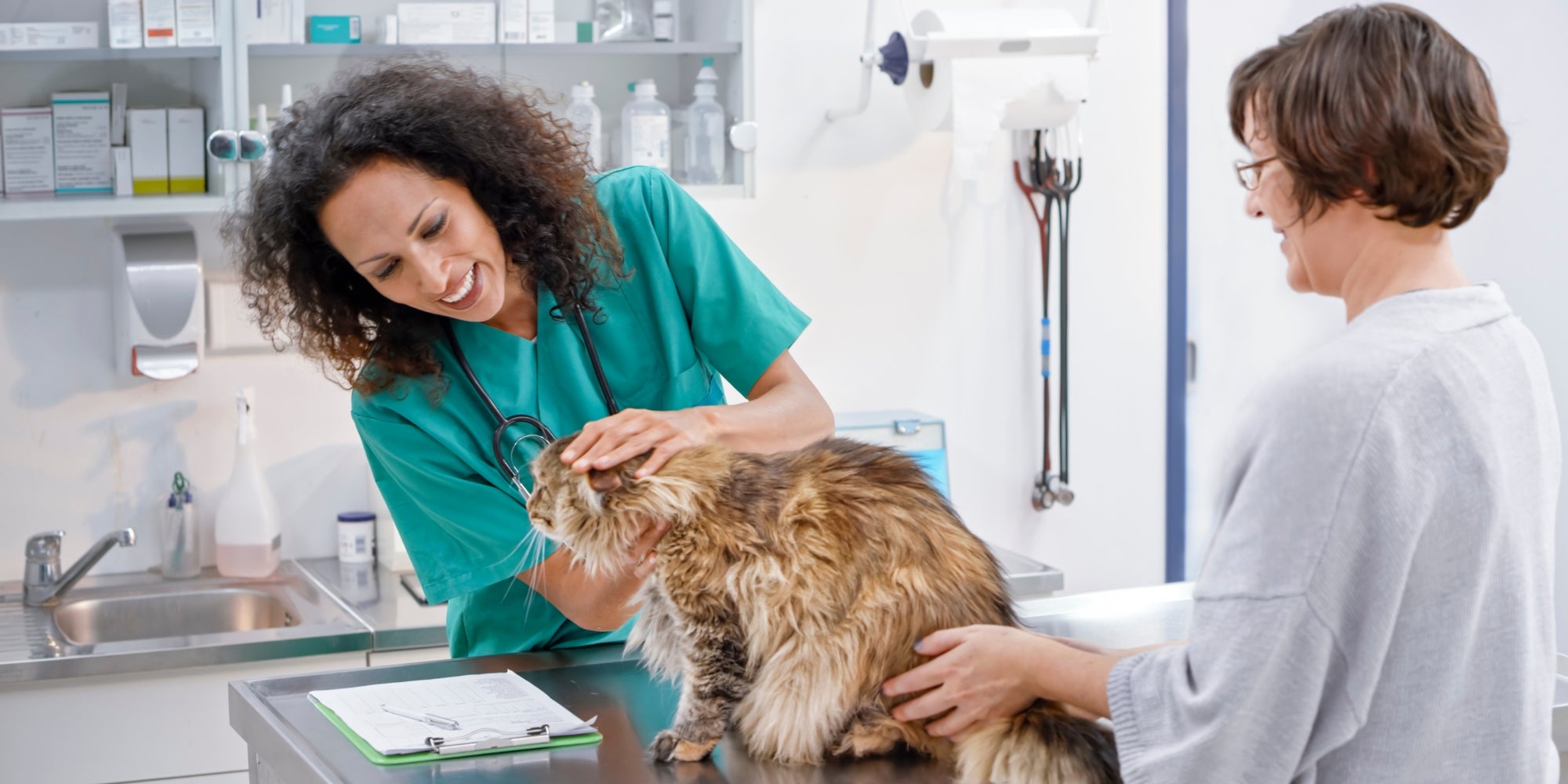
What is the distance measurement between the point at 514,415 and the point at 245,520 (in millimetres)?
1401

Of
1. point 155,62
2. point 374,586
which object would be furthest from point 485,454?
point 155,62

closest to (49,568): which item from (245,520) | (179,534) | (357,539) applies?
(179,534)

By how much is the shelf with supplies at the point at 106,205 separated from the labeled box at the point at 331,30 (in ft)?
1.21

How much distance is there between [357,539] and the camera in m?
2.92

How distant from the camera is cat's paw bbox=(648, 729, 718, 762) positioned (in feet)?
4.11

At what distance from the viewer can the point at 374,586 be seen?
280 cm

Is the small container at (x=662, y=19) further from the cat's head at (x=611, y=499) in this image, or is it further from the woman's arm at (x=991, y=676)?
the woman's arm at (x=991, y=676)

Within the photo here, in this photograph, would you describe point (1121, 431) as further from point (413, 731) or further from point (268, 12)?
point (413, 731)

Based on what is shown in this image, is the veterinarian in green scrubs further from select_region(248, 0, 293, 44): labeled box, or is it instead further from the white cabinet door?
select_region(248, 0, 293, 44): labeled box

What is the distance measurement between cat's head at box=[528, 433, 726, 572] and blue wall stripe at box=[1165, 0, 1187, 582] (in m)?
2.31

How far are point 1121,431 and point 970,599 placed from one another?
2283 millimetres

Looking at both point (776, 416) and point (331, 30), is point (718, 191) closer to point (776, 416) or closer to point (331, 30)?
point (331, 30)

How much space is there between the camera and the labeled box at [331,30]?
2682 mm

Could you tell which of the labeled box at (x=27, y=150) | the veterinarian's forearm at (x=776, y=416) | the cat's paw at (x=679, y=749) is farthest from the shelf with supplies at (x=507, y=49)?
the cat's paw at (x=679, y=749)
